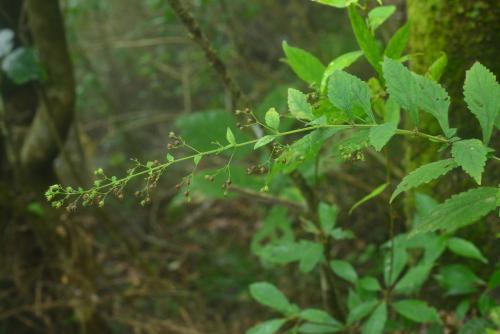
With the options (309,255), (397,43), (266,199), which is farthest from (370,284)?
(397,43)

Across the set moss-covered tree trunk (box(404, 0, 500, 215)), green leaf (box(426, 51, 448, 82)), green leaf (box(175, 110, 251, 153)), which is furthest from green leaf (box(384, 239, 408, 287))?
green leaf (box(175, 110, 251, 153))

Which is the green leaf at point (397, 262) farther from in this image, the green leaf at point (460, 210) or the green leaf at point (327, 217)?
the green leaf at point (460, 210)

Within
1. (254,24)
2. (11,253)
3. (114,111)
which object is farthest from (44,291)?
(254,24)

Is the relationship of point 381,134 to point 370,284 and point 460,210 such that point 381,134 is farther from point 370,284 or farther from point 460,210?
point 370,284

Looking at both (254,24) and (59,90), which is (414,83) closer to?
(59,90)

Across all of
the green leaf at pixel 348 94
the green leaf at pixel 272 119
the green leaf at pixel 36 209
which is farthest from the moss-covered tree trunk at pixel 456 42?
the green leaf at pixel 36 209

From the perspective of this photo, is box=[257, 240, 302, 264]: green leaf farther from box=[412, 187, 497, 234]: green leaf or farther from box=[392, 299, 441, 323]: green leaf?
box=[412, 187, 497, 234]: green leaf

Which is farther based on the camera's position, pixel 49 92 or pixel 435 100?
pixel 49 92
